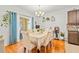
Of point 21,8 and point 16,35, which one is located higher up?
point 21,8

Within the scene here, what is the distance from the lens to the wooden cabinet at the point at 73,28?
5.84 feet

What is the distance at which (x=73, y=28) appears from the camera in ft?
6.01

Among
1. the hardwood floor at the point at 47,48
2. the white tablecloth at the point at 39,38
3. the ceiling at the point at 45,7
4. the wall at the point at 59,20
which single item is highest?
the ceiling at the point at 45,7

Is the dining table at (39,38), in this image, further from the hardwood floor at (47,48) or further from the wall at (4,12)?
the wall at (4,12)

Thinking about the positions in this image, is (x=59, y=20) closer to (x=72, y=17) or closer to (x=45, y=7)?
(x=72, y=17)

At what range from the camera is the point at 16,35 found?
1817 millimetres

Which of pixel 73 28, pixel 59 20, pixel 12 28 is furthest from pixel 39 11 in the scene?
pixel 73 28

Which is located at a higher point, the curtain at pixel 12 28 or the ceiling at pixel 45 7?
the ceiling at pixel 45 7

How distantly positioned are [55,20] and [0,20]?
904 mm

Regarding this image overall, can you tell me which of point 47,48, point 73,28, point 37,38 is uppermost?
point 73,28

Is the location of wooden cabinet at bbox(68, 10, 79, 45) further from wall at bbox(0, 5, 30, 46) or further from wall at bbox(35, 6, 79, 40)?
wall at bbox(0, 5, 30, 46)

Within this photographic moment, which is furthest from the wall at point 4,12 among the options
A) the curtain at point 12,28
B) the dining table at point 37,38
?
the dining table at point 37,38
